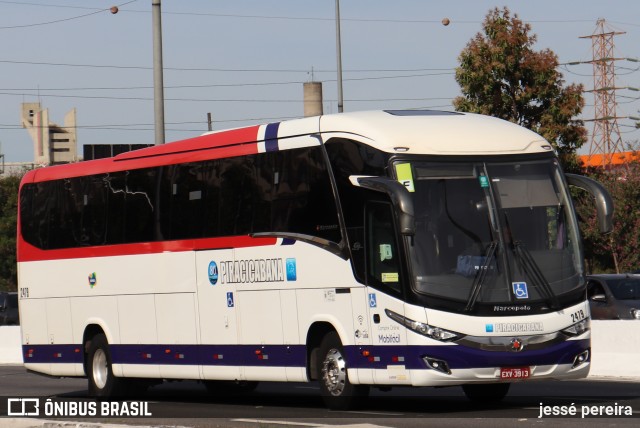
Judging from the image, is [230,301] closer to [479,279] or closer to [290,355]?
[290,355]

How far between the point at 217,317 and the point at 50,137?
14231cm

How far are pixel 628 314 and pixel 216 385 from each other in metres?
12.4

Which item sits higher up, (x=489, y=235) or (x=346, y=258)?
(x=489, y=235)

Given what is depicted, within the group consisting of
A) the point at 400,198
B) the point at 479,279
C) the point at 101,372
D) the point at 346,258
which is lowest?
the point at 101,372

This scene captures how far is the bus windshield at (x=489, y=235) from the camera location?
51.0 feet

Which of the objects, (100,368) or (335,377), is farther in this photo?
(100,368)

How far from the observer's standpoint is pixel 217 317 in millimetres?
19312

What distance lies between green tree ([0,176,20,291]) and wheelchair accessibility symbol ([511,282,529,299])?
7449cm

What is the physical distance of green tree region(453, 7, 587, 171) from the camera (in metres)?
41.9

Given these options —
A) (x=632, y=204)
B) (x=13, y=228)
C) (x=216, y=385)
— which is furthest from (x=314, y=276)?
(x=13, y=228)

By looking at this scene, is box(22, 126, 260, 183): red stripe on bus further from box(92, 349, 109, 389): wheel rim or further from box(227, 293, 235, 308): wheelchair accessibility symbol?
box(92, 349, 109, 389): wheel rim

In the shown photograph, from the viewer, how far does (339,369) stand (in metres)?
16.8

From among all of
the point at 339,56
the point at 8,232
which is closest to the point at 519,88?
the point at 339,56

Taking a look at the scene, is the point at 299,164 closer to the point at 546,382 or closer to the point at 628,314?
the point at 546,382
